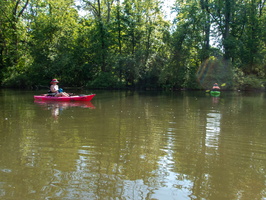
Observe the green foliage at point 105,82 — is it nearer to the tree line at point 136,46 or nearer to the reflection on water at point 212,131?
the tree line at point 136,46

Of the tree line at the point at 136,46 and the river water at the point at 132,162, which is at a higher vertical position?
the tree line at the point at 136,46

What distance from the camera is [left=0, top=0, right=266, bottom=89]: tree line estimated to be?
2859cm

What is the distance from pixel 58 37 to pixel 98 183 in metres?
29.5

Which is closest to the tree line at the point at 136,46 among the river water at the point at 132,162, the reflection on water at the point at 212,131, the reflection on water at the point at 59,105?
the reflection on water at the point at 59,105

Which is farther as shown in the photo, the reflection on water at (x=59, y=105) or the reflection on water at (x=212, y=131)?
the reflection on water at (x=59, y=105)

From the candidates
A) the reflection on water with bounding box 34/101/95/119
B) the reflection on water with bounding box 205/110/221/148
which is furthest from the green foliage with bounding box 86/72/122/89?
the reflection on water with bounding box 205/110/221/148

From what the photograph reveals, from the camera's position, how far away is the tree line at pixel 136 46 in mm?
28594

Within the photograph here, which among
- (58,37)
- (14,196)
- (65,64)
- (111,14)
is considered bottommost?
(14,196)

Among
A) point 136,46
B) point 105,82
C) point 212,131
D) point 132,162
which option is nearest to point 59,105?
point 212,131

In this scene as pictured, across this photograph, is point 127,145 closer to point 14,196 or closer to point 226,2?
point 14,196

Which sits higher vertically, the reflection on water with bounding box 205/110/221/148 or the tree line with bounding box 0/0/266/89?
the tree line with bounding box 0/0/266/89

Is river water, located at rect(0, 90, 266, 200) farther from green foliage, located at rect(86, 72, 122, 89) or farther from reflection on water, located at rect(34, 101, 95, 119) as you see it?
green foliage, located at rect(86, 72, 122, 89)

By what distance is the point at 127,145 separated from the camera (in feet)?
18.9

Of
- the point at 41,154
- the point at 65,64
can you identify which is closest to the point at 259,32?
the point at 65,64
